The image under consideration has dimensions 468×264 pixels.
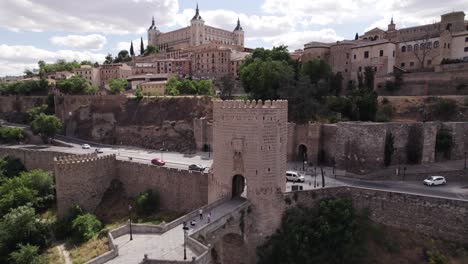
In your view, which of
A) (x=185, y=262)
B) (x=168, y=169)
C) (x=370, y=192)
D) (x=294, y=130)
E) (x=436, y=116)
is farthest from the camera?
(x=436, y=116)

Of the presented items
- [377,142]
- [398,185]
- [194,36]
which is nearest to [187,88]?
[377,142]

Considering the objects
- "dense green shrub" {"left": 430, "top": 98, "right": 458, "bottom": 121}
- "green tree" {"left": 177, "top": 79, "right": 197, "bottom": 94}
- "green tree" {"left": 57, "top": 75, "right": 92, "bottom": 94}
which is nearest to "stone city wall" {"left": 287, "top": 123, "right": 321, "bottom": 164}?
"dense green shrub" {"left": 430, "top": 98, "right": 458, "bottom": 121}

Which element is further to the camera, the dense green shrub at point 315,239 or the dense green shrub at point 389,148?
the dense green shrub at point 389,148

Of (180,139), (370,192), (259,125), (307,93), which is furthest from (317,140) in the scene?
(180,139)

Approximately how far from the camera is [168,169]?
2794 centimetres

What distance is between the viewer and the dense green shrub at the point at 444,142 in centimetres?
2975

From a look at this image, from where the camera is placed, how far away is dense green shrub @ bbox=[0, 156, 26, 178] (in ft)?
132

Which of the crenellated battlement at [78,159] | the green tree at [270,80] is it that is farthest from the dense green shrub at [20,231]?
the green tree at [270,80]

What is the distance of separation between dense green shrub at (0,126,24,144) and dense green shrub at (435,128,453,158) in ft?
183

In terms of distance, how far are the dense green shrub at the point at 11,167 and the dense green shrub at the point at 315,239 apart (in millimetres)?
35104

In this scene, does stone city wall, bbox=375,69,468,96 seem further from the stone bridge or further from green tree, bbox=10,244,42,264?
green tree, bbox=10,244,42,264

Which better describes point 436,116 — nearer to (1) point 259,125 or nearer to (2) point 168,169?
(1) point 259,125

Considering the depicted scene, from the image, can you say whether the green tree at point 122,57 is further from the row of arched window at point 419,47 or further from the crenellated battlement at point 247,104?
the crenellated battlement at point 247,104

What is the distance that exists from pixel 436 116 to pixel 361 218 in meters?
21.3
